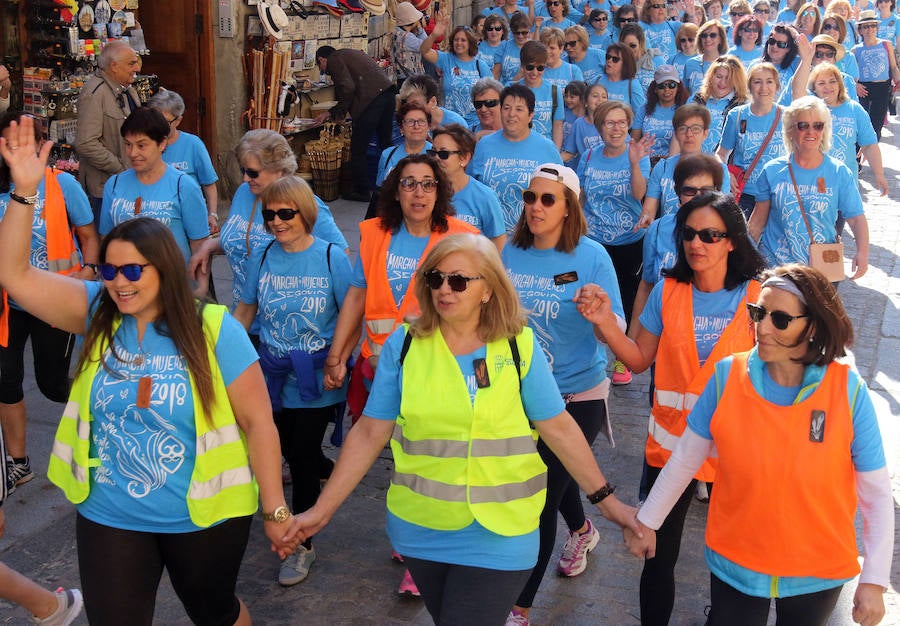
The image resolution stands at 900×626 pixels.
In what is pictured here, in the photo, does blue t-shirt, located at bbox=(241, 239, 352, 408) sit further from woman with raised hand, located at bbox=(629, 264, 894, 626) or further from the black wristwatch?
→ woman with raised hand, located at bbox=(629, 264, 894, 626)

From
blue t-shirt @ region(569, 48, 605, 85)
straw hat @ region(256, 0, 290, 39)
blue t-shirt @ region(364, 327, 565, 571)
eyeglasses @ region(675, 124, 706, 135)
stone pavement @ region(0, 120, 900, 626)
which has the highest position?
straw hat @ region(256, 0, 290, 39)

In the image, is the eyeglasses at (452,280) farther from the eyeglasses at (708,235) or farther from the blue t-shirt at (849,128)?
the blue t-shirt at (849,128)

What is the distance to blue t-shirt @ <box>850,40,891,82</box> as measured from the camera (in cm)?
1650

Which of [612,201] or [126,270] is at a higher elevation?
[126,270]

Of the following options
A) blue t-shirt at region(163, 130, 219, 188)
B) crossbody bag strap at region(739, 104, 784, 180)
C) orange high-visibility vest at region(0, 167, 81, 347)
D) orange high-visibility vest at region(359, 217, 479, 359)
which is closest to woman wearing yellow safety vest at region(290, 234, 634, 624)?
orange high-visibility vest at region(359, 217, 479, 359)

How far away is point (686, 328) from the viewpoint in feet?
14.9

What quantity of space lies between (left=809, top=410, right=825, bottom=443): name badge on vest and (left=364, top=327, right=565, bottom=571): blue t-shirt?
802mm

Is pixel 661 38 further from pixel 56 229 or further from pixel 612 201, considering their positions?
pixel 56 229

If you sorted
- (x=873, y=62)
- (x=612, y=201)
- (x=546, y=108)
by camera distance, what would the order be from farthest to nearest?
(x=873, y=62) < (x=546, y=108) < (x=612, y=201)

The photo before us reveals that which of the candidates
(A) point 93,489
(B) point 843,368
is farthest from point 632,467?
(A) point 93,489

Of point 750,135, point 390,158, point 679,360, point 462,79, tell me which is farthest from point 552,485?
point 462,79

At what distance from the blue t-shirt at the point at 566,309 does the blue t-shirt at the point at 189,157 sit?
3623mm

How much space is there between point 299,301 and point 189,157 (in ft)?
9.56

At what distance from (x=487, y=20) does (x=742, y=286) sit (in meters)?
10.3
